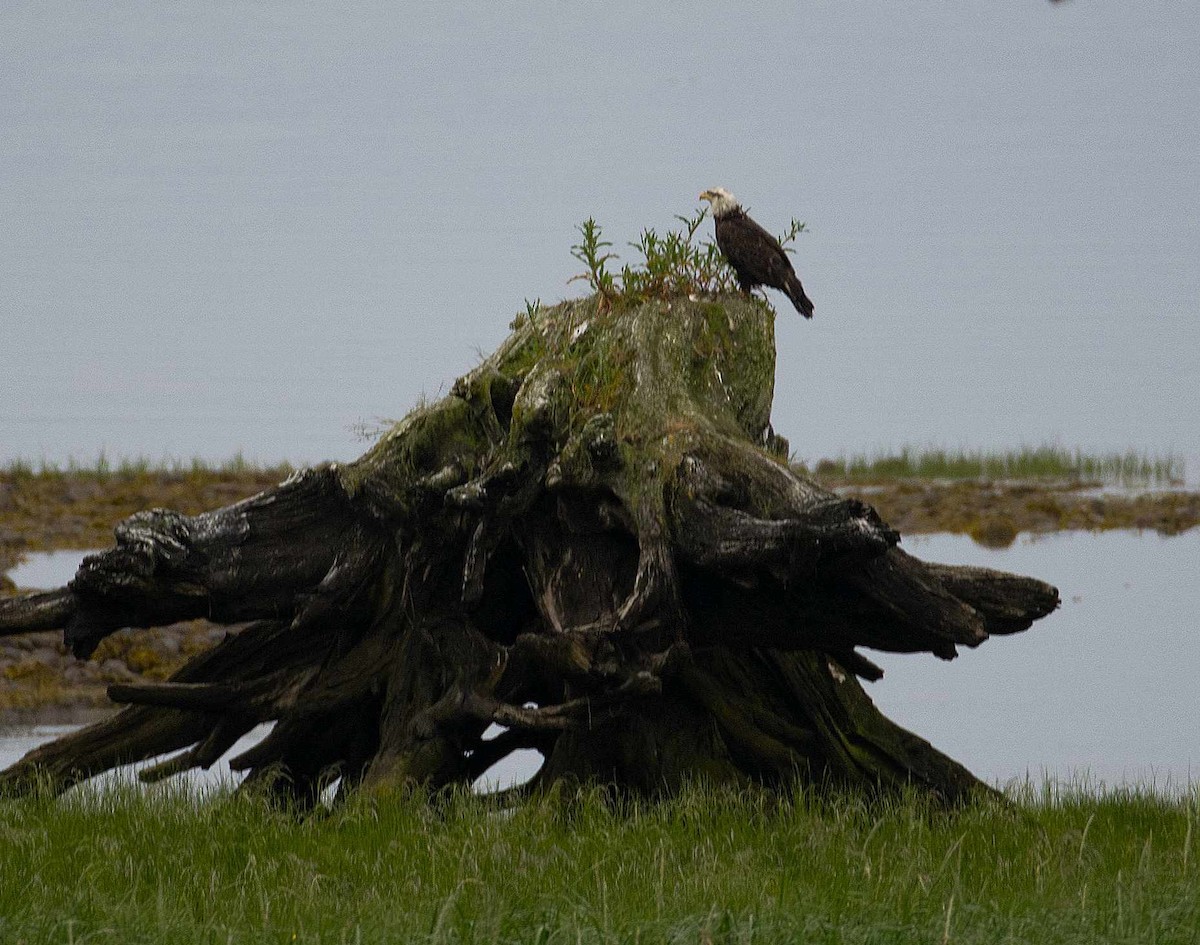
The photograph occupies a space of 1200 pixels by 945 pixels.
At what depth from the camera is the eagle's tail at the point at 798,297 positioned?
11.6 m

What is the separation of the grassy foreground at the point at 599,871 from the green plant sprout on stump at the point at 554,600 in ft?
1.81

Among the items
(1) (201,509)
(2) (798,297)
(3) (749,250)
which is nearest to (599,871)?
(3) (749,250)

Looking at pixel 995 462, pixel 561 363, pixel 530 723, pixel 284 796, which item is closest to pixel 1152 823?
pixel 530 723

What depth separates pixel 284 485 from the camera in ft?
32.0

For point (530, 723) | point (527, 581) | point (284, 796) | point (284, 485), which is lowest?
point (284, 796)

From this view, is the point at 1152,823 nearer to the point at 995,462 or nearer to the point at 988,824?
the point at 988,824

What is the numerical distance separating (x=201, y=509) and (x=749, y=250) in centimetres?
1480

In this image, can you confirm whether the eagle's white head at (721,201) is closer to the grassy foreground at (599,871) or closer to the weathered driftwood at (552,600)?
the weathered driftwood at (552,600)

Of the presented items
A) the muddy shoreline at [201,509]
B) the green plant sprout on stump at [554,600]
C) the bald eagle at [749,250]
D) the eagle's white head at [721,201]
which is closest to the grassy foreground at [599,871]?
the green plant sprout on stump at [554,600]

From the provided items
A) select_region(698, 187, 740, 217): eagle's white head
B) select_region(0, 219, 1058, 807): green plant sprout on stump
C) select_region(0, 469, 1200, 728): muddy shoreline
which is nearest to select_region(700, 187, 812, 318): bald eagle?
select_region(698, 187, 740, 217): eagle's white head

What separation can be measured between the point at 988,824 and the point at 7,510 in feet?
60.2

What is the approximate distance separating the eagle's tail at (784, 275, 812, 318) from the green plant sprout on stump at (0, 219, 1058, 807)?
120 centimetres

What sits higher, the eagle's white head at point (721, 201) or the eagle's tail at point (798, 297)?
the eagle's white head at point (721, 201)

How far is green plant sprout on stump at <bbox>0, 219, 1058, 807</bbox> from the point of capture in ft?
28.9
